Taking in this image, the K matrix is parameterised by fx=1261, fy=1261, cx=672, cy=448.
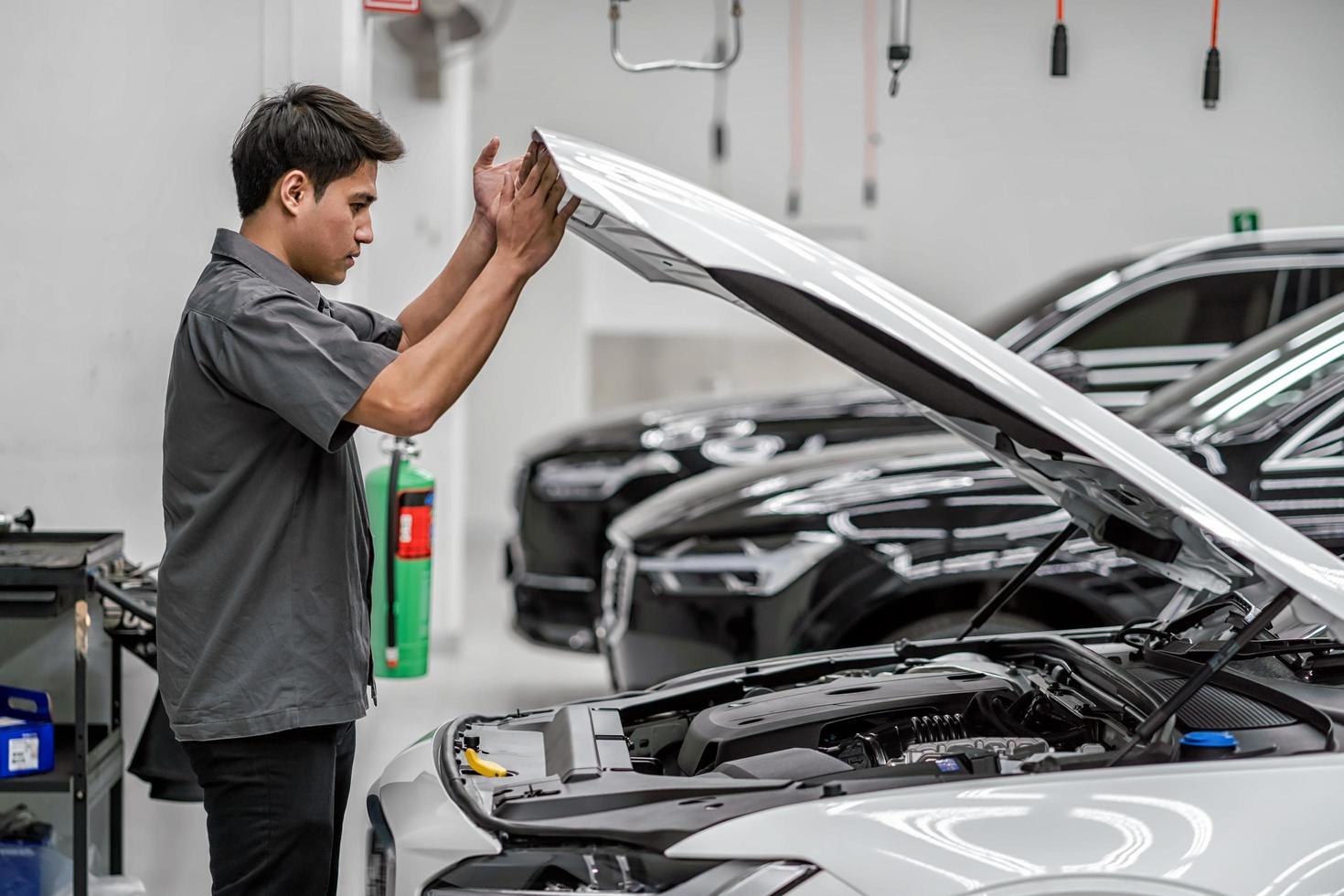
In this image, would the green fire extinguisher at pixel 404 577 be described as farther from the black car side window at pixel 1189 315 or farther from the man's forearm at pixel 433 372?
the black car side window at pixel 1189 315

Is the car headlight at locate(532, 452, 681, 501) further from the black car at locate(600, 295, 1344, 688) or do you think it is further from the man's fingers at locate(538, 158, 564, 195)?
the man's fingers at locate(538, 158, 564, 195)

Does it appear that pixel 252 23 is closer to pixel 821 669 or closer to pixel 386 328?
pixel 386 328

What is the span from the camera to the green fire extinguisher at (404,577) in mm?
2891

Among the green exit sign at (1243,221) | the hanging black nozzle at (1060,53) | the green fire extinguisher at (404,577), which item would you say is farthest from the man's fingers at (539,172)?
the green exit sign at (1243,221)

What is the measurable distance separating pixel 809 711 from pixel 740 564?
4.82ft

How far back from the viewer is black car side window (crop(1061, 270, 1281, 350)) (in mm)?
4379

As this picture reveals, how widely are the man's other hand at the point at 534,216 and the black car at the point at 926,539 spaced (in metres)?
1.74

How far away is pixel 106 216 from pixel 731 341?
18.2 ft

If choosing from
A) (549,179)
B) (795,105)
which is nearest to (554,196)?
(549,179)

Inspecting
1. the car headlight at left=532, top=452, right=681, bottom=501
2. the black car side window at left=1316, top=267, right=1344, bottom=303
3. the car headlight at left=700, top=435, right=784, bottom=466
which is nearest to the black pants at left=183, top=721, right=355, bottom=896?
the car headlight at left=532, top=452, right=681, bottom=501

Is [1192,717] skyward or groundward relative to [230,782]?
skyward

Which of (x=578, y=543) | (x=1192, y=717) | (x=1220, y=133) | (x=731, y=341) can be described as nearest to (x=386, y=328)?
(x=1192, y=717)

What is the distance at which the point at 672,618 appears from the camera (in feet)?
10.9

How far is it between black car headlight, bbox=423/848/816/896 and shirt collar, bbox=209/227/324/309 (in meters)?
0.84
